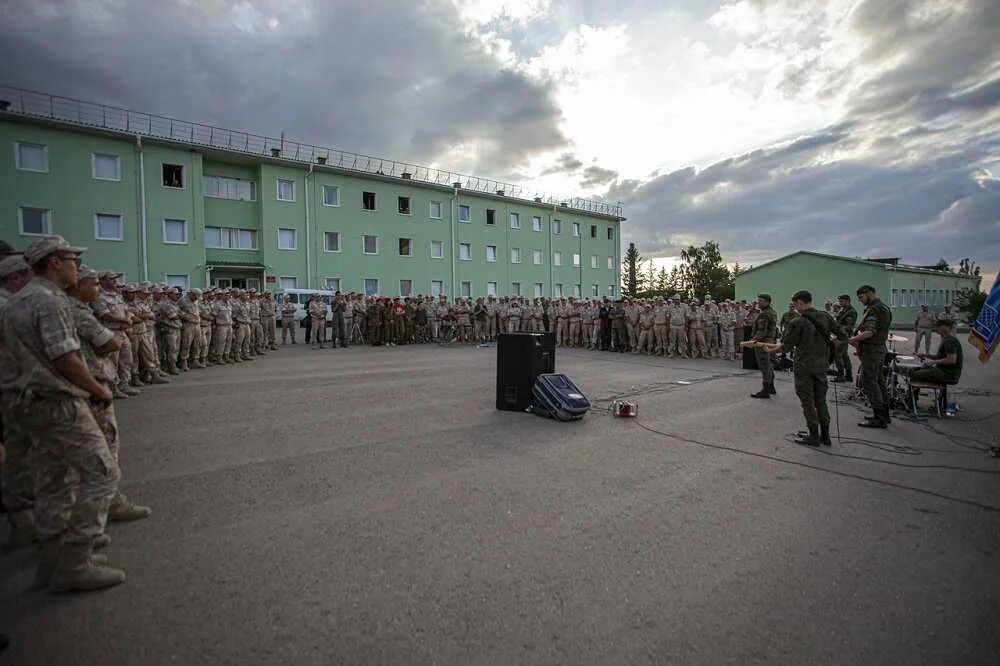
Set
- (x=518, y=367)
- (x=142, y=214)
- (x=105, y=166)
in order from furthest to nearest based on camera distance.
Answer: (x=142, y=214)
(x=105, y=166)
(x=518, y=367)

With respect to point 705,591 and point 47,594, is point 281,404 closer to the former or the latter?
point 47,594

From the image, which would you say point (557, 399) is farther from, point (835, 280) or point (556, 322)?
point (835, 280)

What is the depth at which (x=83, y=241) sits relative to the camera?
85.9ft

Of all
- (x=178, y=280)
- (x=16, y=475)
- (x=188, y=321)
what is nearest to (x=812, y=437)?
(x=16, y=475)

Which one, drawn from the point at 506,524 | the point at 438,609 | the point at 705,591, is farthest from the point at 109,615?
the point at 705,591

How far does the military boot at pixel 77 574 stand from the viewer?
2967 mm

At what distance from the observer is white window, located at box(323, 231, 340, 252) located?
34.0 metres

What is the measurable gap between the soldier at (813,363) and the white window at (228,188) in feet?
110

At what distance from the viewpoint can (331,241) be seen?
113ft

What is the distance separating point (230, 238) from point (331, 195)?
7.14 metres

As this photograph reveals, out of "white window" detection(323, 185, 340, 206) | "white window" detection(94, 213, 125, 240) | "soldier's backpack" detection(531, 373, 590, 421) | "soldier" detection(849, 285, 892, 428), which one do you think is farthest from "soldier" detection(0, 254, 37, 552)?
"white window" detection(323, 185, 340, 206)

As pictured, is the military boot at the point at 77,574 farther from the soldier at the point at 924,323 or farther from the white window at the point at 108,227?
the white window at the point at 108,227

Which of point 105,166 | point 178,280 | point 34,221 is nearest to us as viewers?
point 34,221

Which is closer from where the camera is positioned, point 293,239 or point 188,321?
point 188,321
